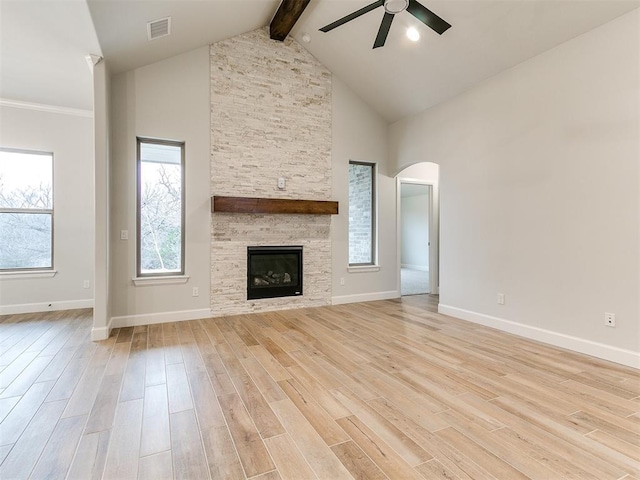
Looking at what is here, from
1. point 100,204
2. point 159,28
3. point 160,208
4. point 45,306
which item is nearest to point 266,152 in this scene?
point 160,208

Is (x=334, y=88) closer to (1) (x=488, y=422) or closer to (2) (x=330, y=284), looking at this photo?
(2) (x=330, y=284)

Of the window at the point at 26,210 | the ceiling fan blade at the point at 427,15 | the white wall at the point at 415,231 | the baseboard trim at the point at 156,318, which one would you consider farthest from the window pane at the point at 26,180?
the white wall at the point at 415,231

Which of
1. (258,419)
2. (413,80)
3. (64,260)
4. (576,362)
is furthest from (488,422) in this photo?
(64,260)

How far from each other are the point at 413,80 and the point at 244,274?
3.67m

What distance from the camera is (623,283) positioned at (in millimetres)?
3018

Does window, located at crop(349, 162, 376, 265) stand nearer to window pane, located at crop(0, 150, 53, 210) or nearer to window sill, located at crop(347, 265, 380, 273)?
window sill, located at crop(347, 265, 380, 273)

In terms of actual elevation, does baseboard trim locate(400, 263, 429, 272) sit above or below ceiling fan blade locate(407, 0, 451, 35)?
below

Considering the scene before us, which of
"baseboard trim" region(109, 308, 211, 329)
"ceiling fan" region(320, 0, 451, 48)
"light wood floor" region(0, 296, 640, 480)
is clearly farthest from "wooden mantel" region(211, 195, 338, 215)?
"ceiling fan" region(320, 0, 451, 48)

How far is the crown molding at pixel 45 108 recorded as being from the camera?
4.70 m

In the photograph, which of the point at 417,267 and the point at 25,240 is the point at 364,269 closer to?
the point at 25,240

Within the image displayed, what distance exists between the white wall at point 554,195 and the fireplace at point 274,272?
223 centimetres

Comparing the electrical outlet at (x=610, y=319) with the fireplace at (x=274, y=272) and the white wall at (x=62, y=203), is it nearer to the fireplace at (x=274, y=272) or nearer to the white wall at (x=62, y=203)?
the fireplace at (x=274, y=272)

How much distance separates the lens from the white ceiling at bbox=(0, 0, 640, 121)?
3074 millimetres

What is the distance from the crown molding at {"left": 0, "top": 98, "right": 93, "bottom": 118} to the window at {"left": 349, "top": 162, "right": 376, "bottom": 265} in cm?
427
